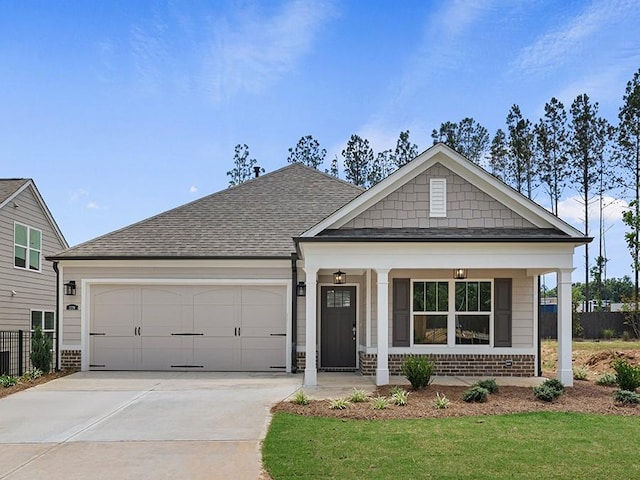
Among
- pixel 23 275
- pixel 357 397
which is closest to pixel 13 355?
pixel 23 275

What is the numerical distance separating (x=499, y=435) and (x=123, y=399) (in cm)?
640

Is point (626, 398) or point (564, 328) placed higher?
point (564, 328)

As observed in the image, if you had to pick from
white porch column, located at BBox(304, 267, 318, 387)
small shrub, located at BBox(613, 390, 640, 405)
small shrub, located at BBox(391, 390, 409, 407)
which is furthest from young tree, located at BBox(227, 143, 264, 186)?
small shrub, located at BBox(613, 390, 640, 405)

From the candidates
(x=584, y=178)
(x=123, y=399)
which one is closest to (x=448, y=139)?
(x=584, y=178)

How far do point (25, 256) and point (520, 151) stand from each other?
2677cm

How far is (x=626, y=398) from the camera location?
34.1 feet

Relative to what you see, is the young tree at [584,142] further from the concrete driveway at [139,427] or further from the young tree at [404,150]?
the concrete driveway at [139,427]

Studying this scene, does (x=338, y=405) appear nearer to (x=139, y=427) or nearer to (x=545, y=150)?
(x=139, y=427)

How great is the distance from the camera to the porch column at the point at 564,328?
12.5 m

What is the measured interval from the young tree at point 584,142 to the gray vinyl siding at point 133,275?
25.5 meters

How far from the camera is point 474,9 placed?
13477 mm

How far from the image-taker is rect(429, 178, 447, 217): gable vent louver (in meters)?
13.4

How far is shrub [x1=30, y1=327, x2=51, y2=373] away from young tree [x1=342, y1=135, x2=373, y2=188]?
2790 centimetres

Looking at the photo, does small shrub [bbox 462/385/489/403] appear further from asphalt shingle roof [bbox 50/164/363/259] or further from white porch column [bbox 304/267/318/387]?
asphalt shingle roof [bbox 50/164/363/259]
